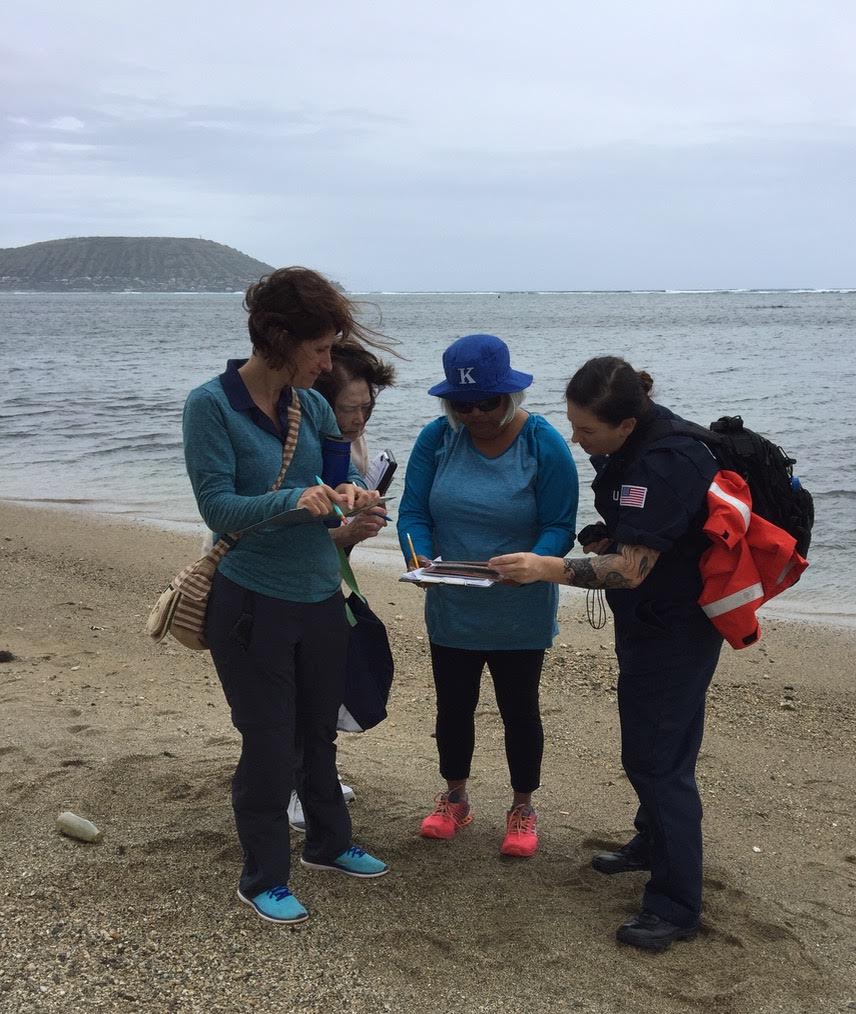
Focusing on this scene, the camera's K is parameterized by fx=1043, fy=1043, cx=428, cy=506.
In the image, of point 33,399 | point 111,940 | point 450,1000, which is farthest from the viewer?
point 33,399

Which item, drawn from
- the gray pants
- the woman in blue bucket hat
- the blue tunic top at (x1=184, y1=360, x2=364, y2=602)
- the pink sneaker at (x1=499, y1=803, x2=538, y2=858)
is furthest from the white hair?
the pink sneaker at (x1=499, y1=803, x2=538, y2=858)

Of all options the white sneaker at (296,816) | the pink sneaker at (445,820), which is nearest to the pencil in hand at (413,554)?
the pink sneaker at (445,820)

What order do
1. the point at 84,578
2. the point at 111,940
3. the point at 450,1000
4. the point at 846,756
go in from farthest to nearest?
the point at 84,578, the point at 846,756, the point at 111,940, the point at 450,1000

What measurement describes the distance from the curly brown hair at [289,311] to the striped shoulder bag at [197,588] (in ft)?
0.76

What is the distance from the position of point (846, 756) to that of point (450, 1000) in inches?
119

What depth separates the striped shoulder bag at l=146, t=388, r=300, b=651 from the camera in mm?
3295

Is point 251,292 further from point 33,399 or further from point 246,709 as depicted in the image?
point 33,399

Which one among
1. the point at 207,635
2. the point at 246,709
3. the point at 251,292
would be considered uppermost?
the point at 251,292

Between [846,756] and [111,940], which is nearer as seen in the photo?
[111,940]

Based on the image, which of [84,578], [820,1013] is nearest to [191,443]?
[820,1013]

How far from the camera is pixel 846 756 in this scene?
5.28 meters

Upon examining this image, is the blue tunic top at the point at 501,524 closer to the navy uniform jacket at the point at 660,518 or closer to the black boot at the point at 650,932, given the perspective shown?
the navy uniform jacket at the point at 660,518

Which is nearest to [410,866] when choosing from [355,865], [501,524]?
[355,865]

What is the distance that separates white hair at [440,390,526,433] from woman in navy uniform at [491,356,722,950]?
35cm
